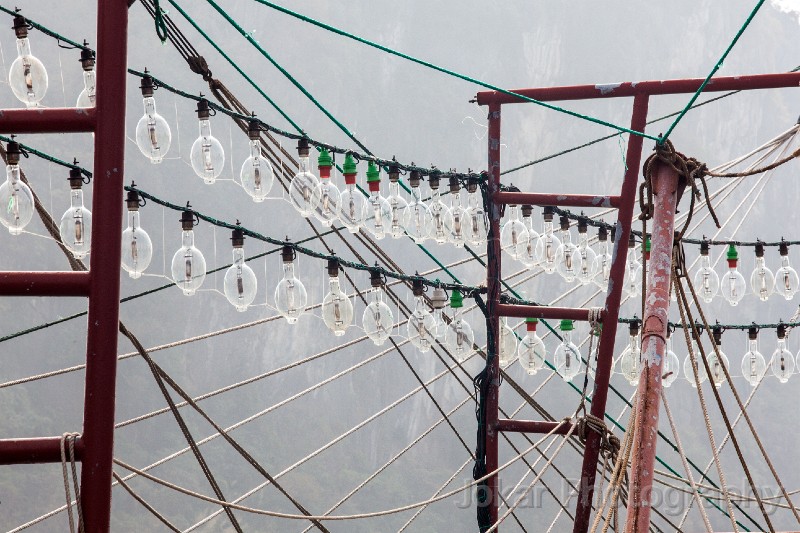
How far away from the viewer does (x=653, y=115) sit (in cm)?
5416

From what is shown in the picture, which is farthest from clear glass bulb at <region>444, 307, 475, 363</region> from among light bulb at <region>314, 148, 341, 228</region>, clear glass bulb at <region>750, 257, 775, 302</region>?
clear glass bulb at <region>750, 257, 775, 302</region>

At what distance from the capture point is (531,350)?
20.4 ft

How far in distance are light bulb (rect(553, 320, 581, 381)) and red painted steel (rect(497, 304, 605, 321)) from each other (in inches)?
16.9

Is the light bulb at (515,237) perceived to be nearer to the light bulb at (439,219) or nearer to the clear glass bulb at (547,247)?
the clear glass bulb at (547,247)

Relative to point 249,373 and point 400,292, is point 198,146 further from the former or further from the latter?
point 249,373

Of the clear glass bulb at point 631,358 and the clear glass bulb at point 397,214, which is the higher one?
the clear glass bulb at point 397,214

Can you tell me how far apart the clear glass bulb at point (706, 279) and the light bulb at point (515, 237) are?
164 centimetres

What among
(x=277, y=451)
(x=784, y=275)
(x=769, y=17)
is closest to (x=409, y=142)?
(x=277, y=451)

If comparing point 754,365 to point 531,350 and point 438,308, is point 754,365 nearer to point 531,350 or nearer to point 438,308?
point 531,350

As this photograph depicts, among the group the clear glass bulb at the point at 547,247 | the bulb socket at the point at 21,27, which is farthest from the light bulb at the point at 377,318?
the bulb socket at the point at 21,27

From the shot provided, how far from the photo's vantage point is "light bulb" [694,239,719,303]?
6891 mm

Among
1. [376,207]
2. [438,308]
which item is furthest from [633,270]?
[376,207]

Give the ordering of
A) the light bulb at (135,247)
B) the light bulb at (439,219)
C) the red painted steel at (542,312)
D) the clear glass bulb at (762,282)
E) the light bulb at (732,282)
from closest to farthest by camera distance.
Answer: the light bulb at (135,247) < the light bulb at (439,219) < the red painted steel at (542,312) < the light bulb at (732,282) < the clear glass bulb at (762,282)

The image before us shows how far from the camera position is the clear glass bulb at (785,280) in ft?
24.1
